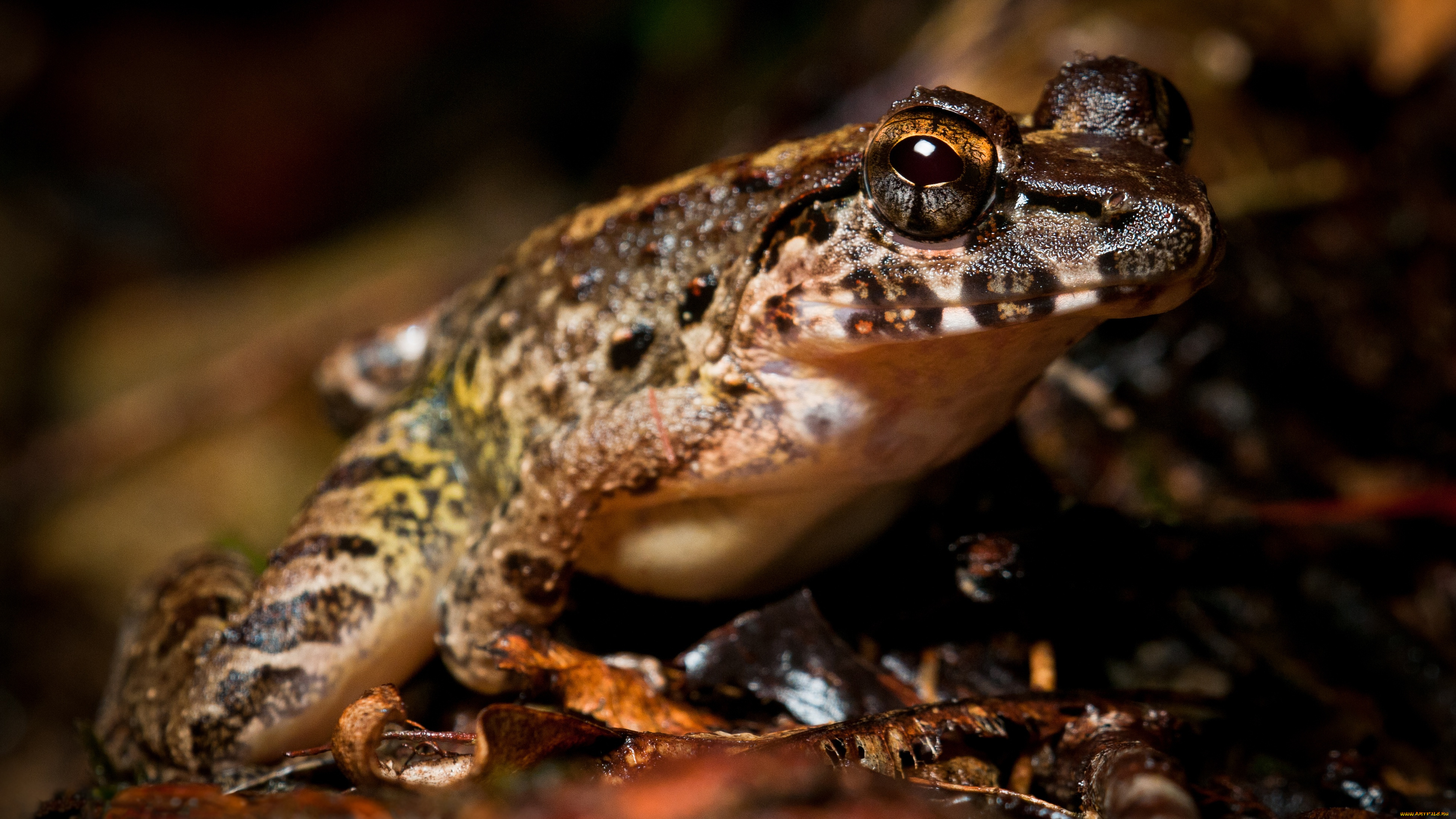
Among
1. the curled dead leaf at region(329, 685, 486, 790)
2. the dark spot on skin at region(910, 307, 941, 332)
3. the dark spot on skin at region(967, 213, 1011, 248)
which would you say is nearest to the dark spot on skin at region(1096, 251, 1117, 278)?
the dark spot on skin at region(967, 213, 1011, 248)

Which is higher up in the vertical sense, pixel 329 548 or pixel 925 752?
pixel 329 548

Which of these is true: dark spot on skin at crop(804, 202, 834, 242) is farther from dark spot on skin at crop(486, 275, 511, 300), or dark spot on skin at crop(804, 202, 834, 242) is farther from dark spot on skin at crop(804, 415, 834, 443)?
dark spot on skin at crop(486, 275, 511, 300)

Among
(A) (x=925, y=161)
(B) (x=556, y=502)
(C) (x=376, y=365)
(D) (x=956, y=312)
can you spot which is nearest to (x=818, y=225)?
(A) (x=925, y=161)

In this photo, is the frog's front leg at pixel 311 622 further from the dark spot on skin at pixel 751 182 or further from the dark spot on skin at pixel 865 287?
the dark spot on skin at pixel 865 287

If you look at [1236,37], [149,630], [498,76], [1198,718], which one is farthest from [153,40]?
[1198,718]

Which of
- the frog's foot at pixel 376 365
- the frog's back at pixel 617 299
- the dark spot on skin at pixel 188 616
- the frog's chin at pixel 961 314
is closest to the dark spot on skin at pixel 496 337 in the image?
the frog's back at pixel 617 299

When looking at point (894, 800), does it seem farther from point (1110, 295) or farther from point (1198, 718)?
point (1198, 718)

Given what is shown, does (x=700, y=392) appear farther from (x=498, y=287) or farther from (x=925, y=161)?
(x=498, y=287)
